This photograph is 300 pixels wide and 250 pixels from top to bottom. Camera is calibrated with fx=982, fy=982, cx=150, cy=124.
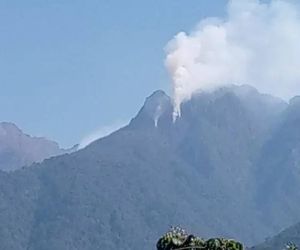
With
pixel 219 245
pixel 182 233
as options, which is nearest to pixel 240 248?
pixel 219 245

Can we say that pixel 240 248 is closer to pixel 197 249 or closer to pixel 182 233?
pixel 197 249

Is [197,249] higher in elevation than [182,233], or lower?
lower

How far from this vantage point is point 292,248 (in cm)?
6141

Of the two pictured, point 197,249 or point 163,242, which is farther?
point 163,242

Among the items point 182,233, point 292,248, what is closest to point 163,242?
point 182,233

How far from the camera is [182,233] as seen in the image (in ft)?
202

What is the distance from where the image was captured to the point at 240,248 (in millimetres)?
55594

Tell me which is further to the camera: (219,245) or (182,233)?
(182,233)

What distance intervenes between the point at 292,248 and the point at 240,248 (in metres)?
Result: 6.98

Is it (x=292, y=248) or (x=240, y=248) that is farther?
(x=292, y=248)

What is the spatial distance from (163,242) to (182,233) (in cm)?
316

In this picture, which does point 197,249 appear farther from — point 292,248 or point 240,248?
point 292,248

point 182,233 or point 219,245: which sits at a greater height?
point 182,233

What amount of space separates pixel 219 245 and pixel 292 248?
9.03 m
